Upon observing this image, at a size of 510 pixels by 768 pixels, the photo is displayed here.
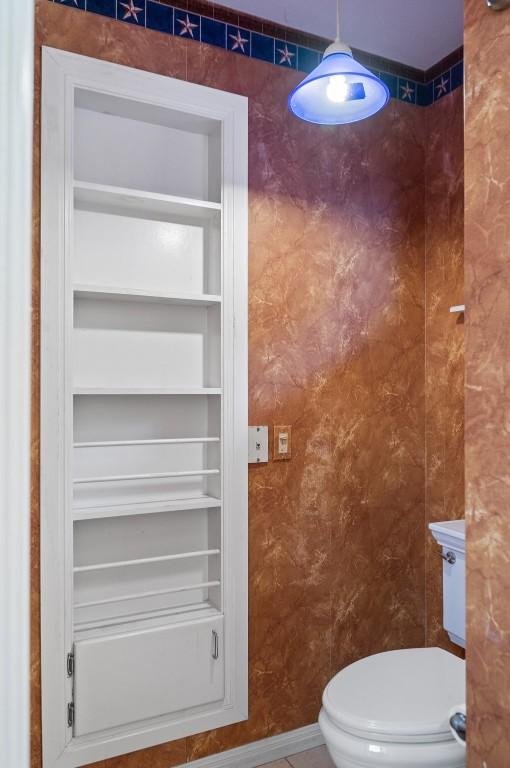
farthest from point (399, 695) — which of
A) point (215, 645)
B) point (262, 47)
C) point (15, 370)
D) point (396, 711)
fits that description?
point (262, 47)

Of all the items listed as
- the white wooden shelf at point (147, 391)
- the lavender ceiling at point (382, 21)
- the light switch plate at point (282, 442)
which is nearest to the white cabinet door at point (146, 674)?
the light switch plate at point (282, 442)

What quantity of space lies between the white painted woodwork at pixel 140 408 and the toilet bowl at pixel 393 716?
525 millimetres

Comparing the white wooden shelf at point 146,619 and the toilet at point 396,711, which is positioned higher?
the white wooden shelf at point 146,619

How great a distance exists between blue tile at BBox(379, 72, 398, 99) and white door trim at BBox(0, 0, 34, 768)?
231 centimetres

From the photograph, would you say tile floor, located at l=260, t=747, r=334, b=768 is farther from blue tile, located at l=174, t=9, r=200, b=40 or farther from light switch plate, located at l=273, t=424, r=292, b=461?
blue tile, located at l=174, t=9, r=200, b=40

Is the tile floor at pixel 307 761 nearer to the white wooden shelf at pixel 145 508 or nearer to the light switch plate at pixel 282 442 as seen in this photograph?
the white wooden shelf at pixel 145 508

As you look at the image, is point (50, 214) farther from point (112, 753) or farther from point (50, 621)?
point (112, 753)

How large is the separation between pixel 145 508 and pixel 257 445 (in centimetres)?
46

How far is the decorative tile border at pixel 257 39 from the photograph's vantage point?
184 centimetres

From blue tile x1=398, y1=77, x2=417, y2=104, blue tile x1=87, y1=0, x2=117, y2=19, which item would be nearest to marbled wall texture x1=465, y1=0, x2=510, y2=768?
blue tile x1=87, y1=0, x2=117, y2=19

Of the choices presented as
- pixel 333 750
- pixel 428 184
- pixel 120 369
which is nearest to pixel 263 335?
pixel 120 369

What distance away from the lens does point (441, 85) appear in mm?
2340

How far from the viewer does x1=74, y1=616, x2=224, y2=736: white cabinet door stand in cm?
174

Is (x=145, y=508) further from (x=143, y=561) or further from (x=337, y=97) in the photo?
(x=337, y=97)
